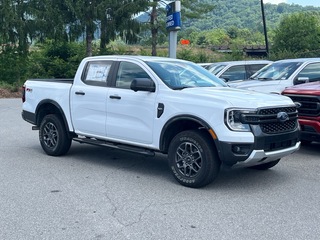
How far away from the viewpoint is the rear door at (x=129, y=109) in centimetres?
692

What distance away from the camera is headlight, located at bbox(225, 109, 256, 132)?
6.05 m

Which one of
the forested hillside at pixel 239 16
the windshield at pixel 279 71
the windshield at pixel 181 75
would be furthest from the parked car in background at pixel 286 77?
the forested hillside at pixel 239 16

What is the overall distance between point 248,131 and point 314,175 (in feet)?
6.16

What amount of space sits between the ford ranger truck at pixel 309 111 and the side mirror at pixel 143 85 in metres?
3.18

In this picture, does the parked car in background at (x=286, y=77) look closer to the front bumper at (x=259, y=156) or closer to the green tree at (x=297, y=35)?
the front bumper at (x=259, y=156)

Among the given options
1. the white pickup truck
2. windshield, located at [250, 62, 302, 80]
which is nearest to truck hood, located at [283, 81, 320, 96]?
windshield, located at [250, 62, 302, 80]

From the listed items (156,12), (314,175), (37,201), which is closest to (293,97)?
(314,175)

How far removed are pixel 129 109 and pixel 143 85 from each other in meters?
0.56

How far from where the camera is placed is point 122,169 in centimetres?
762

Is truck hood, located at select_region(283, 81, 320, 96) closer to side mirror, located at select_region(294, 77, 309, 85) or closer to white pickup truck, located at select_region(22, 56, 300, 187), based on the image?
side mirror, located at select_region(294, 77, 309, 85)

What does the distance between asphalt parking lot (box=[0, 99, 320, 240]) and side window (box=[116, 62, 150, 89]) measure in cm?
142

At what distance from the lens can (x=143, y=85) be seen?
678cm

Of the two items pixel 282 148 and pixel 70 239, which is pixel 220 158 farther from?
pixel 70 239

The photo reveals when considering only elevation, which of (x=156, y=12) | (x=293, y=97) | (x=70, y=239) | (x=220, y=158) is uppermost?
(x=156, y=12)
